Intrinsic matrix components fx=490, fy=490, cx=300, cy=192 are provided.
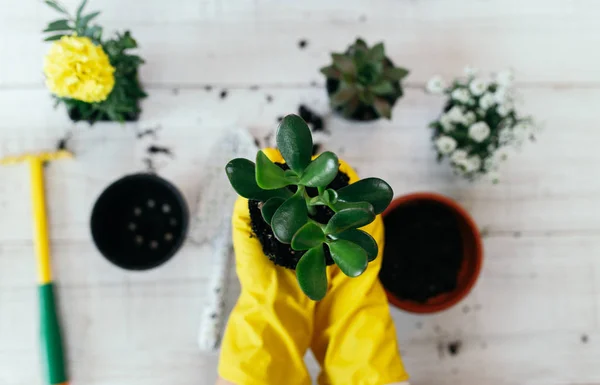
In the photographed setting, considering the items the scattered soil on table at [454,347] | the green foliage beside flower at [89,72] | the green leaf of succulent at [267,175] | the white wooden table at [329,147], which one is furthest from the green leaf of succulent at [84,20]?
the scattered soil on table at [454,347]

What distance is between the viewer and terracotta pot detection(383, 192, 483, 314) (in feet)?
2.86

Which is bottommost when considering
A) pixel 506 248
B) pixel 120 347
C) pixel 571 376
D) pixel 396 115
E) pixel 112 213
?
pixel 571 376

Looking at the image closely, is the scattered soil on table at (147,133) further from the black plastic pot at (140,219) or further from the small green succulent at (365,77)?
the small green succulent at (365,77)

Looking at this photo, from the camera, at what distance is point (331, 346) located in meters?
0.74

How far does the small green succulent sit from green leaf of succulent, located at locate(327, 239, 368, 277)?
426 mm

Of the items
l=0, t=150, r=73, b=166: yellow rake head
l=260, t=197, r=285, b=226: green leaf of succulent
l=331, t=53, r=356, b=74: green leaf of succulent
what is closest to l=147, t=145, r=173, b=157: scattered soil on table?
l=0, t=150, r=73, b=166: yellow rake head

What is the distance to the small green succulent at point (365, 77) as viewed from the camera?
869mm

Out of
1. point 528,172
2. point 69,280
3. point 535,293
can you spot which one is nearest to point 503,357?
point 535,293

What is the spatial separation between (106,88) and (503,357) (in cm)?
89

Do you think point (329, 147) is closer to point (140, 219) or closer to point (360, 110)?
point (360, 110)

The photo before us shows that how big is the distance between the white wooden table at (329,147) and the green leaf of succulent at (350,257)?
50 centimetres

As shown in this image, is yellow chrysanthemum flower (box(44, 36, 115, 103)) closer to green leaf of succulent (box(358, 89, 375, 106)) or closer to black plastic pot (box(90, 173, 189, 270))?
black plastic pot (box(90, 173, 189, 270))

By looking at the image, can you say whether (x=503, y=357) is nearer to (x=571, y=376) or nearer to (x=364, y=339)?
(x=571, y=376)

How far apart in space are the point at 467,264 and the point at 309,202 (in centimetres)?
50
